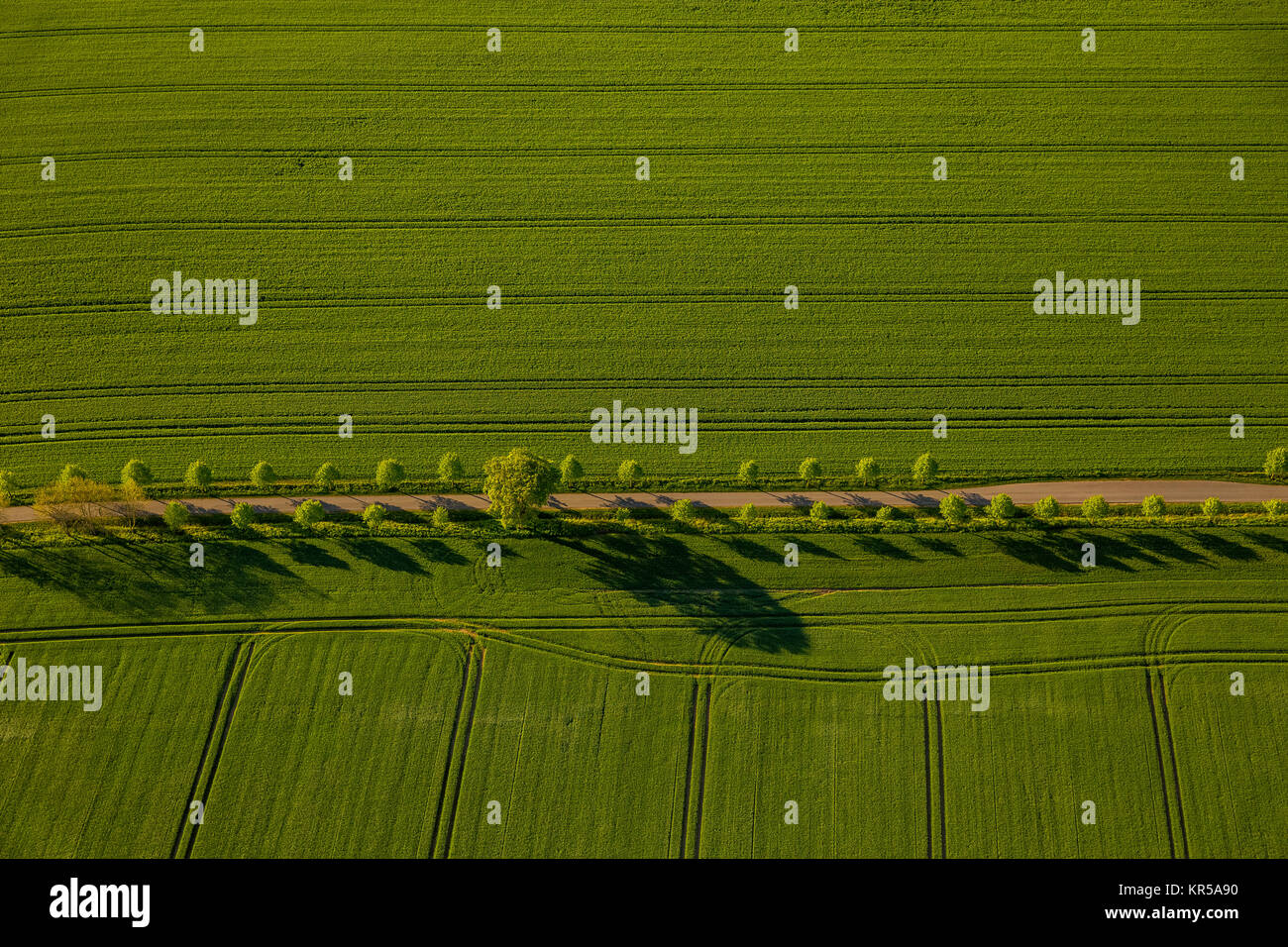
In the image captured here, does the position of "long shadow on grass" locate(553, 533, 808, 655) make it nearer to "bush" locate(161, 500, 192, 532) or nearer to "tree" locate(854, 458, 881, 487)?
"tree" locate(854, 458, 881, 487)

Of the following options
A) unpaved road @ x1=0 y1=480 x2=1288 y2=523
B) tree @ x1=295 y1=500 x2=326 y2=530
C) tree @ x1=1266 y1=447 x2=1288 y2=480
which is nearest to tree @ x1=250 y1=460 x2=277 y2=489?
unpaved road @ x1=0 y1=480 x2=1288 y2=523

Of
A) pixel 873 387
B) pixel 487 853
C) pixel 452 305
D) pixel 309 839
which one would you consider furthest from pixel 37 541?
pixel 873 387

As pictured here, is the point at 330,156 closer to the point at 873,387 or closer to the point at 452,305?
the point at 452,305

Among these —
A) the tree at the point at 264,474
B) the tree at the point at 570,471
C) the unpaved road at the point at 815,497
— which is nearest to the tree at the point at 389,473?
the unpaved road at the point at 815,497

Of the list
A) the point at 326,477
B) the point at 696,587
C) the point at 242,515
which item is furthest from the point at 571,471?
the point at 242,515

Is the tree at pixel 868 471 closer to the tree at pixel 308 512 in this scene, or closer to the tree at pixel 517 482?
the tree at pixel 517 482

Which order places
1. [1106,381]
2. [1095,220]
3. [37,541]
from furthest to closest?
[1095,220], [1106,381], [37,541]
